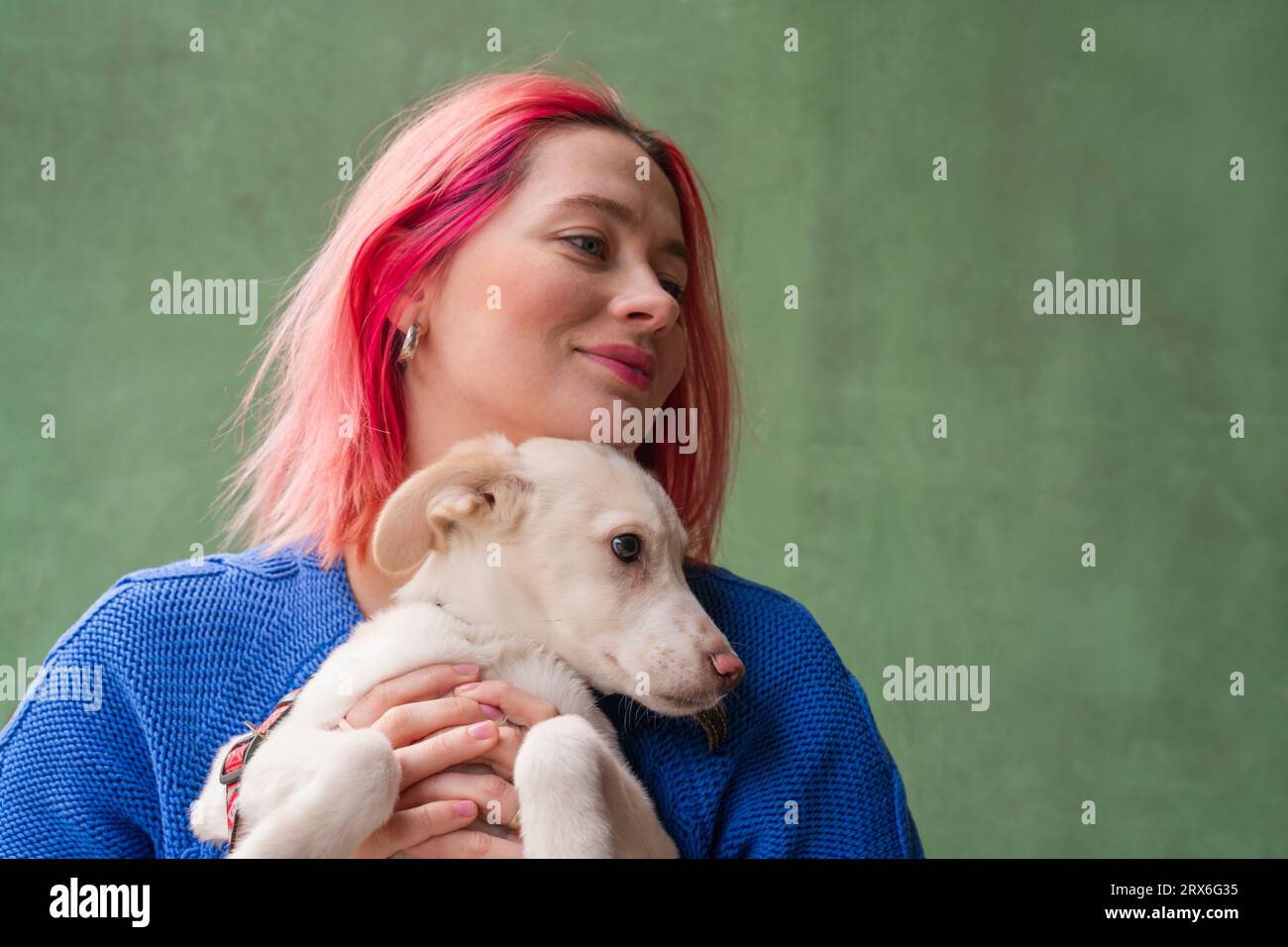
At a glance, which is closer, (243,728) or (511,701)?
(511,701)

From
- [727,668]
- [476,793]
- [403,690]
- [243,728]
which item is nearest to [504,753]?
[476,793]

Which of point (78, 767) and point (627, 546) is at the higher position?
point (627, 546)

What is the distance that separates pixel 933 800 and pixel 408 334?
5.89 ft

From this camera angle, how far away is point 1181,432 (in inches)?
107

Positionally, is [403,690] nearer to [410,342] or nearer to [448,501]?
[448,501]

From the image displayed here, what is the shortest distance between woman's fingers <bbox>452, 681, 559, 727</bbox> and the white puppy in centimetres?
3

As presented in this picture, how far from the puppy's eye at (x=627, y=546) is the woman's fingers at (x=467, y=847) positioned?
1.45 feet

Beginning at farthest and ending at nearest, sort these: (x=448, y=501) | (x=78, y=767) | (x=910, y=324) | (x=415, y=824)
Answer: (x=910, y=324), (x=78, y=767), (x=448, y=501), (x=415, y=824)

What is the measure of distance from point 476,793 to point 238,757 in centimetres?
37

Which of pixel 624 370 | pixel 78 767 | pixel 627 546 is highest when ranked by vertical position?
pixel 624 370

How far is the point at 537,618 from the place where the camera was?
1705 mm

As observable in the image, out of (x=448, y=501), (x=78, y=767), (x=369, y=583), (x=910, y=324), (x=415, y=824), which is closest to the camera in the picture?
(x=415, y=824)

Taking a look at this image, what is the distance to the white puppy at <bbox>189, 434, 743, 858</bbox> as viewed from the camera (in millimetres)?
1572
